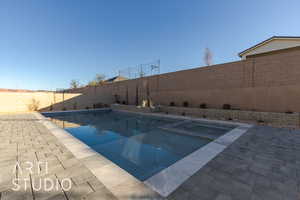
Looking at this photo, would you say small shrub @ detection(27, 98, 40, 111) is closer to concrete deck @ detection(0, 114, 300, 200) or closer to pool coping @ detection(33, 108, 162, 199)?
concrete deck @ detection(0, 114, 300, 200)

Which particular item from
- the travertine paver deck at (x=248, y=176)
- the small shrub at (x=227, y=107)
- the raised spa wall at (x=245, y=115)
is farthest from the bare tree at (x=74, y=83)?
the travertine paver deck at (x=248, y=176)

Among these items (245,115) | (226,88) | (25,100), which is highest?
(226,88)

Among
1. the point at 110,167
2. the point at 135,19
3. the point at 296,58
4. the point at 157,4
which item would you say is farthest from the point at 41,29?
the point at 296,58

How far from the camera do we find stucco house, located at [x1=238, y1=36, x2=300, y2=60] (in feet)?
29.3

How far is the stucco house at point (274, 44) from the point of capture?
29.3 feet

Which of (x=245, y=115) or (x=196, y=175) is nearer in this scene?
(x=196, y=175)

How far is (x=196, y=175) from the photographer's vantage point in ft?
7.18

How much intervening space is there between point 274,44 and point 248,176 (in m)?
12.2

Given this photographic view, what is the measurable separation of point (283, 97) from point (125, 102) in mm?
12844

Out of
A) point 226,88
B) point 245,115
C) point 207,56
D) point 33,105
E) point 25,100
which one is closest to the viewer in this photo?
point 245,115

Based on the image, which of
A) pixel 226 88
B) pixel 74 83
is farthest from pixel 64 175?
pixel 74 83

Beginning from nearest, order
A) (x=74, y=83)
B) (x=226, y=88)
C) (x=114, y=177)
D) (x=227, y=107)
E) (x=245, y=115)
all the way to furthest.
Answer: (x=114, y=177) < (x=245, y=115) < (x=227, y=107) < (x=226, y=88) < (x=74, y=83)

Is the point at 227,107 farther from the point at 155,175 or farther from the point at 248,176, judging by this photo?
the point at 155,175

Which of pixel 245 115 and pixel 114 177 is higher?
pixel 245 115
